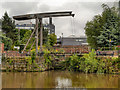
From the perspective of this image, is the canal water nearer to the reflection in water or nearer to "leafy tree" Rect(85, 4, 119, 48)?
the reflection in water

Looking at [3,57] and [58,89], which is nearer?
[58,89]

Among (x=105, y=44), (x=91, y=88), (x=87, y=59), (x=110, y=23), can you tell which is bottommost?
(x=91, y=88)

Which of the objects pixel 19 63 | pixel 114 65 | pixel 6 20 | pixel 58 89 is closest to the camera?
pixel 58 89

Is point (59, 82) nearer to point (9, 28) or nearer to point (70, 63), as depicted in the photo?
point (70, 63)

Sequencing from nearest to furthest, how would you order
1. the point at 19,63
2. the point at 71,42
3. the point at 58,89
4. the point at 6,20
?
the point at 58,89
the point at 19,63
the point at 6,20
the point at 71,42

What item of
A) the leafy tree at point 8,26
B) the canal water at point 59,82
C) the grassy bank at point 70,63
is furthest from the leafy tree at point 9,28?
the canal water at point 59,82

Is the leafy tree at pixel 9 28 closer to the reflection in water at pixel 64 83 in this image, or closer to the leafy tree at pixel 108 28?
the leafy tree at pixel 108 28

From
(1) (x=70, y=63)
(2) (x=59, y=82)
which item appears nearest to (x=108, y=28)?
(1) (x=70, y=63)

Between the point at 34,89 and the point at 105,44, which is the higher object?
the point at 105,44

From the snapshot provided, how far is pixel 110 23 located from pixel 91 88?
20651 mm

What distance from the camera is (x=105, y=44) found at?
1158 inches

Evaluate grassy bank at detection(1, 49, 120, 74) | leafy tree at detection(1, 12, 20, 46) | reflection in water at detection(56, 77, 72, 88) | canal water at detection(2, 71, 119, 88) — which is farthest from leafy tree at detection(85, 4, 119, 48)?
leafy tree at detection(1, 12, 20, 46)

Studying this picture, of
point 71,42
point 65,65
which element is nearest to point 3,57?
point 65,65

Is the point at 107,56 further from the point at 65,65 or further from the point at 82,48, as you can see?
the point at 65,65
